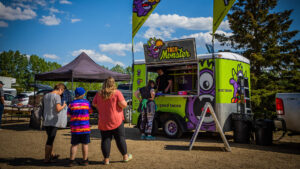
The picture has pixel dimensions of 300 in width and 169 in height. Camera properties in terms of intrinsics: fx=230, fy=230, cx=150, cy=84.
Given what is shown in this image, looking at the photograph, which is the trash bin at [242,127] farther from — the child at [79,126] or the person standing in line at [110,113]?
the child at [79,126]

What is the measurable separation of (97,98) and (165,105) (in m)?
3.80

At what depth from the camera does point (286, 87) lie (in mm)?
11930

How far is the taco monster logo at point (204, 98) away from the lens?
6957 millimetres

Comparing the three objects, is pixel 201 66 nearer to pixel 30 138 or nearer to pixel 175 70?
pixel 175 70

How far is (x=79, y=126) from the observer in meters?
4.30

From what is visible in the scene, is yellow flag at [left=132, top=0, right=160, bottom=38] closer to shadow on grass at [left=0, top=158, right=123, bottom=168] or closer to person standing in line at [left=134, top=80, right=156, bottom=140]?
person standing in line at [left=134, top=80, right=156, bottom=140]

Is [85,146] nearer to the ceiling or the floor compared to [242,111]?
nearer to the floor

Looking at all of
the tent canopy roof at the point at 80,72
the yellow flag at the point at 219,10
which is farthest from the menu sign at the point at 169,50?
the tent canopy roof at the point at 80,72

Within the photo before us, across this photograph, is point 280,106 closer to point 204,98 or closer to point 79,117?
point 204,98

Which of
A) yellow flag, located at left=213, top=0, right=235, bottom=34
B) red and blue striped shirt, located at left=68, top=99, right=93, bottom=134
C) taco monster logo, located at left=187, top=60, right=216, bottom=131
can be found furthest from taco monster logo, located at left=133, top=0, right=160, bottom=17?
red and blue striped shirt, located at left=68, top=99, right=93, bottom=134

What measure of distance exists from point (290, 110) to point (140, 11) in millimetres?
6242

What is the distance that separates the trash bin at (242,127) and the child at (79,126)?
4496 mm

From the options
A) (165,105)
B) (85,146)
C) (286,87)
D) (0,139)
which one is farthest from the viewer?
(286,87)

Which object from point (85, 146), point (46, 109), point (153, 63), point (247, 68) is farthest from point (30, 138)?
point (247, 68)
